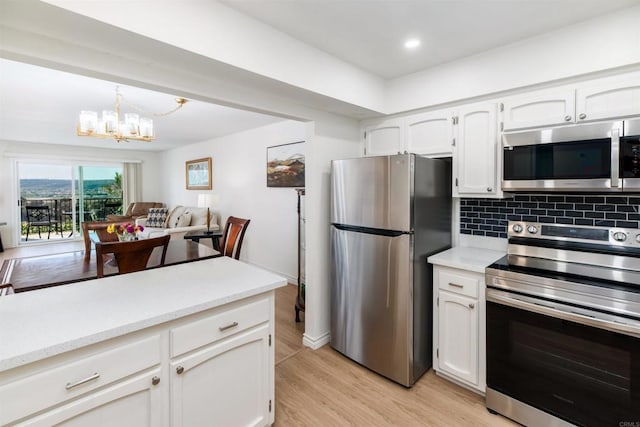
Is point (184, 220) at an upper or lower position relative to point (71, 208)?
lower

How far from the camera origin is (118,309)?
123cm

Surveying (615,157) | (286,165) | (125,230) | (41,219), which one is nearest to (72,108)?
(125,230)

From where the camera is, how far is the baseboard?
2.65m

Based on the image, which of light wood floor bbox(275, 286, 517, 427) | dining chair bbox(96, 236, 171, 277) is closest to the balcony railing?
dining chair bbox(96, 236, 171, 277)

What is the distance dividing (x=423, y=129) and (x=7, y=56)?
2.57m

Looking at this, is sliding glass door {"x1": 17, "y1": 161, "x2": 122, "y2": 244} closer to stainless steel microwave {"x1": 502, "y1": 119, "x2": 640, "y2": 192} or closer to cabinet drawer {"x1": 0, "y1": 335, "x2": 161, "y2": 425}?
A: cabinet drawer {"x1": 0, "y1": 335, "x2": 161, "y2": 425}

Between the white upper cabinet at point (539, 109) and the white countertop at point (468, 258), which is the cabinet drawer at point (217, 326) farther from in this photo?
the white upper cabinet at point (539, 109)

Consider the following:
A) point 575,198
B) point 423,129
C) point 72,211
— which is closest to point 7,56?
point 423,129

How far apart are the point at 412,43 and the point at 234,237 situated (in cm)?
222

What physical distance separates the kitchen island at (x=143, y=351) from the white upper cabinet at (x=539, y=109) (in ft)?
6.32

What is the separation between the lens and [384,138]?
9.21 feet

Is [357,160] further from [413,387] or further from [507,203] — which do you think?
[413,387]

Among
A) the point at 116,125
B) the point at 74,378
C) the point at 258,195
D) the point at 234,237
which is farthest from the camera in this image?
the point at 258,195

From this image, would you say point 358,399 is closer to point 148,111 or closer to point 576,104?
point 576,104
